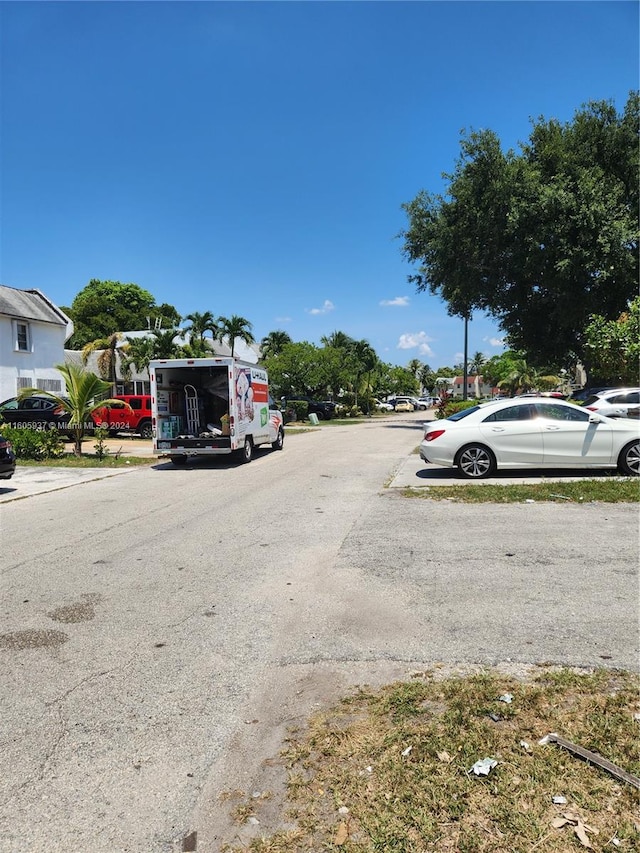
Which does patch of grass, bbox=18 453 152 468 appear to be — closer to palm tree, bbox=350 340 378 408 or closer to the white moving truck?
the white moving truck

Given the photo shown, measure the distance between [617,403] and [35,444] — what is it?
17673 millimetres

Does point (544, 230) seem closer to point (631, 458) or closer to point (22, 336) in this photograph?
point (631, 458)

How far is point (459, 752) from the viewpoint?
2.84 meters

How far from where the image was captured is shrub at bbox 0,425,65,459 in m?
17.1

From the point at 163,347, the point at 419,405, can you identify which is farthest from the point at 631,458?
the point at 419,405

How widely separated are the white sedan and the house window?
78.4 ft

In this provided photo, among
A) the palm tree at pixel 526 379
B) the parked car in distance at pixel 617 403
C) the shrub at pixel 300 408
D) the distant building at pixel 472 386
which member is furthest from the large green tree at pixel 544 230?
the distant building at pixel 472 386

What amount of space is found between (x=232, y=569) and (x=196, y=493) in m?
5.40

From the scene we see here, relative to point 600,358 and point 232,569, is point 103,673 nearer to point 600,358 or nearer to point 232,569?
point 232,569

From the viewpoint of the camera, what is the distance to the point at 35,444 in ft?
56.2

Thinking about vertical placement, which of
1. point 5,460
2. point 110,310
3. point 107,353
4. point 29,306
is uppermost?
point 110,310

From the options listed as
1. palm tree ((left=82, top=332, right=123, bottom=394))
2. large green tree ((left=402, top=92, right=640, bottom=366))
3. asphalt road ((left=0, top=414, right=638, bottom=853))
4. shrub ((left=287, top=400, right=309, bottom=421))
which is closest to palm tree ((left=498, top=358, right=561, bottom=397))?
shrub ((left=287, top=400, right=309, bottom=421))

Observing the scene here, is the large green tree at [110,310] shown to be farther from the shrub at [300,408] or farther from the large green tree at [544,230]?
the large green tree at [544,230]

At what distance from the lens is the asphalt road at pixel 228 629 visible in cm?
276
